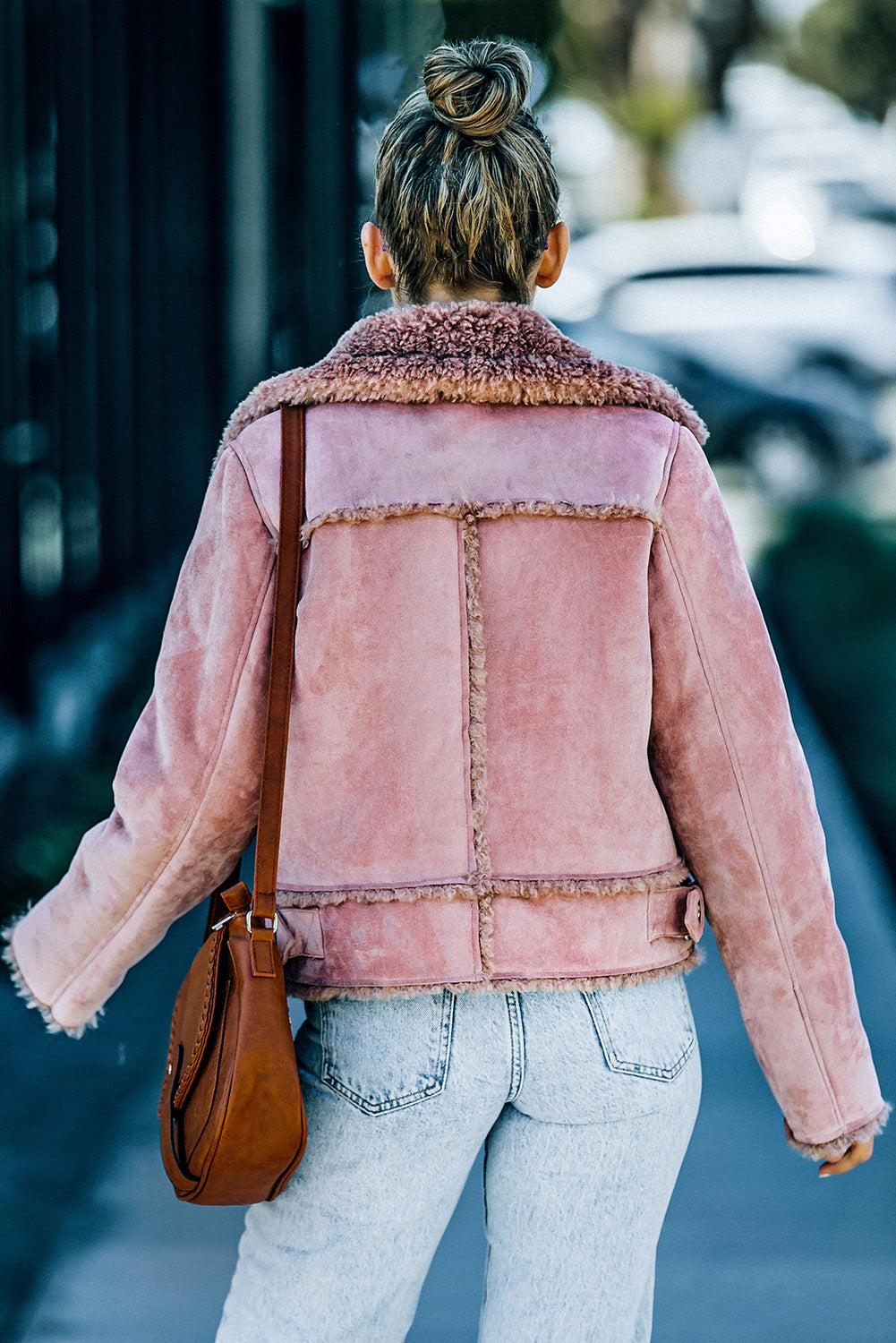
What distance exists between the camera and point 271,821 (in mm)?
1233

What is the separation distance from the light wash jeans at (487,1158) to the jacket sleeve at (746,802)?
11cm

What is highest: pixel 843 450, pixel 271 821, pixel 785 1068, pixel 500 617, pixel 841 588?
pixel 500 617

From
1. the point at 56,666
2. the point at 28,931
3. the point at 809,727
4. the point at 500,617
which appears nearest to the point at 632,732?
the point at 500,617

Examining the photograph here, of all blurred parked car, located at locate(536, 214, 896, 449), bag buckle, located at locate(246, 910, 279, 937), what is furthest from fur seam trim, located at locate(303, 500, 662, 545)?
blurred parked car, located at locate(536, 214, 896, 449)

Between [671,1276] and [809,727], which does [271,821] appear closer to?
[671,1276]

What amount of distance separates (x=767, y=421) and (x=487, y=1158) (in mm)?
4358

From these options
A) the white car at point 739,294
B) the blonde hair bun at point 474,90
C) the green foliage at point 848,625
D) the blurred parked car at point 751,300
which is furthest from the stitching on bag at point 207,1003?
the green foliage at point 848,625

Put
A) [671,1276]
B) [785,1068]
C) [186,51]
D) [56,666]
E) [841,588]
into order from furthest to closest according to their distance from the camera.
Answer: [841,588] < [186,51] < [56,666] < [671,1276] < [785,1068]

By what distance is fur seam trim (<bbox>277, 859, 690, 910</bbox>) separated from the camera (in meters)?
1.24

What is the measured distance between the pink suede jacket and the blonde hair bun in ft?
0.52

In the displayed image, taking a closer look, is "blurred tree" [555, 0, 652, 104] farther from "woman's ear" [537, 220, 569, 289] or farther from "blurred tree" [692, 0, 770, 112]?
"woman's ear" [537, 220, 569, 289]

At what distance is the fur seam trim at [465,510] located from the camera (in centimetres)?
124

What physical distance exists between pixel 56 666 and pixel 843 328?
288 centimetres

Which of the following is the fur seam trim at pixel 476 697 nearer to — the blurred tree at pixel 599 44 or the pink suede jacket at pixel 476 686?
the pink suede jacket at pixel 476 686
